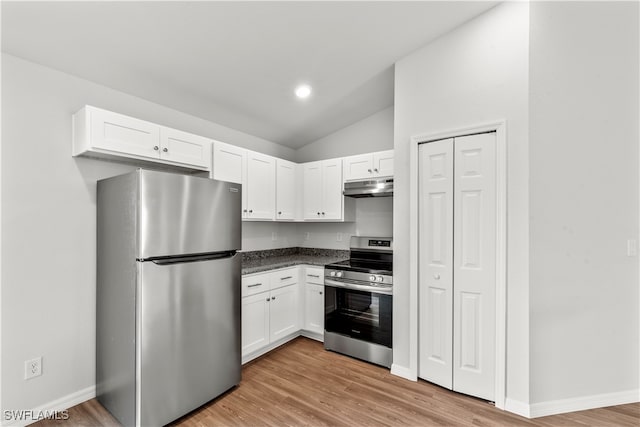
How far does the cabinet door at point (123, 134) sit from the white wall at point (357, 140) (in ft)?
7.63

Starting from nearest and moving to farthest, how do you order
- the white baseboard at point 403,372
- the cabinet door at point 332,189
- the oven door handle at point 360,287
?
the white baseboard at point 403,372, the oven door handle at point 360,287, the cabinet door at point 332,189

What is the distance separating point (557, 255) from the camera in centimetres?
224

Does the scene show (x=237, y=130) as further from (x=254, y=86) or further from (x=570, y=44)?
(x=570, y=44)

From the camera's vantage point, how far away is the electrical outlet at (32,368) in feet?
6.68

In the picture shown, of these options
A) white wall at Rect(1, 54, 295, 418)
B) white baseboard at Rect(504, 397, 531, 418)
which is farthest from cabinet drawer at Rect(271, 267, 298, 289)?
white baseboard at Rect(504, 397, 531, 418)

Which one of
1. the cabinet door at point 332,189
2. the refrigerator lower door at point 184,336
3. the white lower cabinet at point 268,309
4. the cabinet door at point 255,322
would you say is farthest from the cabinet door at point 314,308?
the refrigerator lower door at point 184,336

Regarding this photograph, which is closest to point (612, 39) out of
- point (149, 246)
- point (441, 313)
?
point (441, 313)

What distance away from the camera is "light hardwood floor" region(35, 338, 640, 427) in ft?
6.86

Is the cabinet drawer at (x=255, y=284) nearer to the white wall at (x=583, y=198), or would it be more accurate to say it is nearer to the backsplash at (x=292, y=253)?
the backsplash at (x=292, y=253)

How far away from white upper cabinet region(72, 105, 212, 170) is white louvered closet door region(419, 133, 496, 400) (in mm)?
2137

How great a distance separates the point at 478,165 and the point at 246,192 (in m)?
2.24

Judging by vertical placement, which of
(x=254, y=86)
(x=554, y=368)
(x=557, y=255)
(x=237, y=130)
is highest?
(x=254, y=86)

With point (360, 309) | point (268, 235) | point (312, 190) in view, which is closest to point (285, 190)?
point (312, 190)

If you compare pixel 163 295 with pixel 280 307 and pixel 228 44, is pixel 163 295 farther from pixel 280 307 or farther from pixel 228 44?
pixel 228 44
